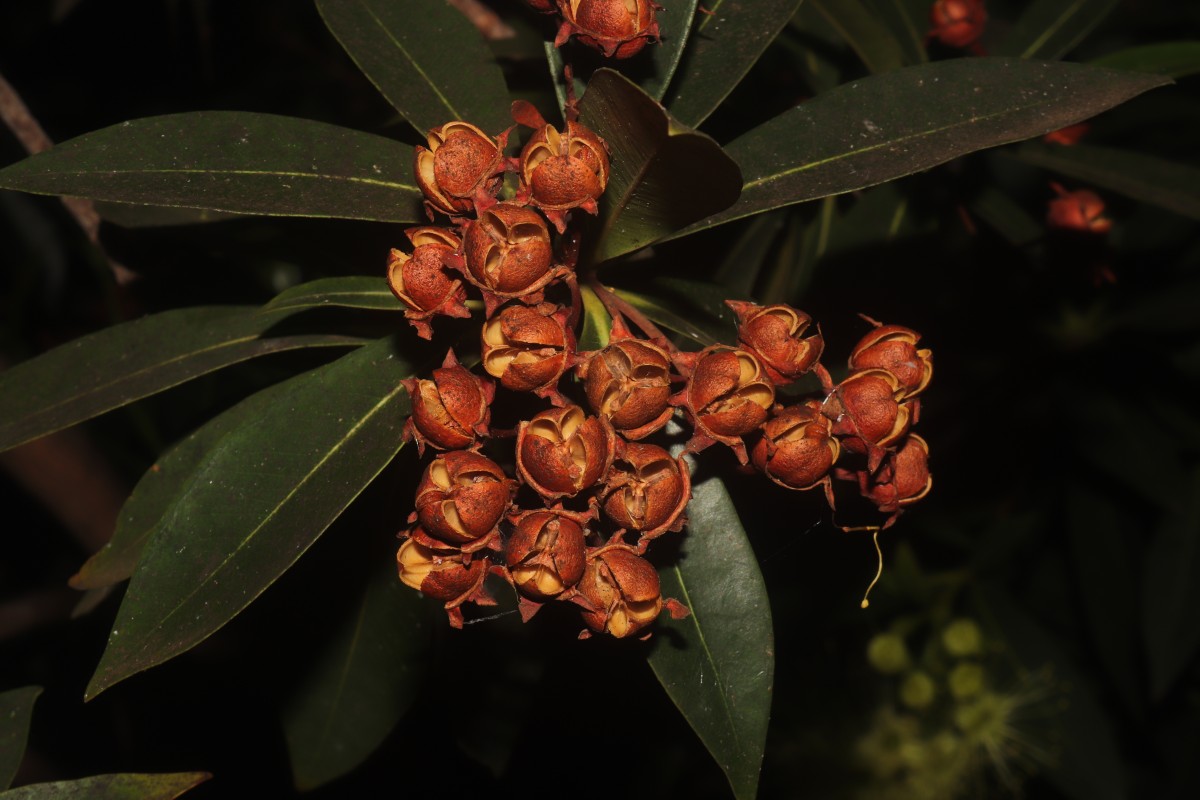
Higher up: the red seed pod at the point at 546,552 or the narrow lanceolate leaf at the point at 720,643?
the red seed pod at the point at 546,552

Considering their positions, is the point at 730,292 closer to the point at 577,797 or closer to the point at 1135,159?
the point at 1135,159

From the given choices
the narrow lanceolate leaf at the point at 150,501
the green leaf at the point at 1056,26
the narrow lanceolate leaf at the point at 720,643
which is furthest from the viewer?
the green leaf at the point at 1056,26

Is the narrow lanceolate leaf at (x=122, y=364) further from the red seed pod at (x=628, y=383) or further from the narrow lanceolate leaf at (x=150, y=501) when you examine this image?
the red seed pod at (x=628, y=383)

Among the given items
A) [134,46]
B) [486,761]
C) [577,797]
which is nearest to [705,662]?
[486,761]

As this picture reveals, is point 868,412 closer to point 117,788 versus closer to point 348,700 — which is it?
point 117,788

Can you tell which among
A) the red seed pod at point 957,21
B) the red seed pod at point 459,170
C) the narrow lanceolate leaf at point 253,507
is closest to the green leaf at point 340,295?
the narrow lanceolate leaf at point 253,507

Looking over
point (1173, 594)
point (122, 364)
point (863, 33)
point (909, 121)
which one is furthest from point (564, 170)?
point (1173, 594)

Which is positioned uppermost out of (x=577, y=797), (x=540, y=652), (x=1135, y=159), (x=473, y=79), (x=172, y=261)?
(x=473, y=79)
